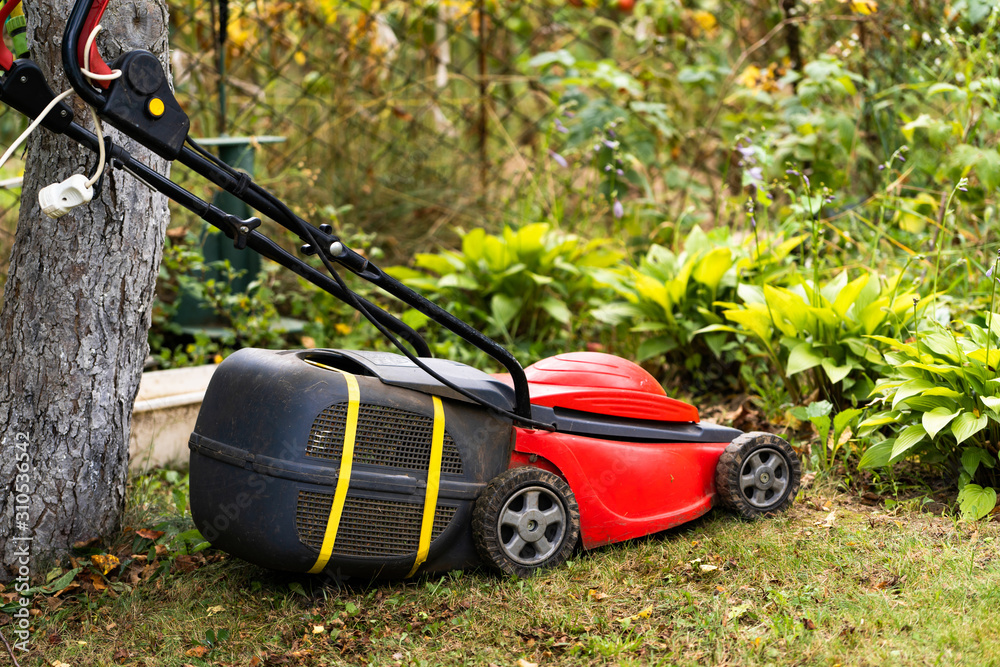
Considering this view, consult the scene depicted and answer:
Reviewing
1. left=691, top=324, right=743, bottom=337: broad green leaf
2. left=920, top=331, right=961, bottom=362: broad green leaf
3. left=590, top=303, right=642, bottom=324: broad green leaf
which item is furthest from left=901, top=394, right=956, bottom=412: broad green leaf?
left=590, top=303, right=642, bottom=324: broad green leaf

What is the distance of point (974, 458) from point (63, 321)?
98.2 inches

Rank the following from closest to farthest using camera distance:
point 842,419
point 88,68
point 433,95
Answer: point 88,68 < point 842,419 < point 433,95

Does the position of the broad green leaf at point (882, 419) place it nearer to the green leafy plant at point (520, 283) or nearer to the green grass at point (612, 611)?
the green grass at point (612, 611)

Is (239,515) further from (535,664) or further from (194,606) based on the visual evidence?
(535,664)

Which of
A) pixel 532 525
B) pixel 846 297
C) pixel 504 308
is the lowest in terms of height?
pixel 532 525

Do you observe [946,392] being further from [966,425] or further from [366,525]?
[366,525]

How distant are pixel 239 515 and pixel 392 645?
1.48ft

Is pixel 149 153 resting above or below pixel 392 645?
above

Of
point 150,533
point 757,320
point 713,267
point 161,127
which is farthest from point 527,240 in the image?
point 161,127

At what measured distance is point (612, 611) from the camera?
6.95ft

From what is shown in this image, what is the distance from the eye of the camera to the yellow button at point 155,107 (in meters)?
1.72

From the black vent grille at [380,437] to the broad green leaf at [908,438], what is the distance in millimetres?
1323

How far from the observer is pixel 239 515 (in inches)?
77.9

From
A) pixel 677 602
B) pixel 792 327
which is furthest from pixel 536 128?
pixel 677 602
